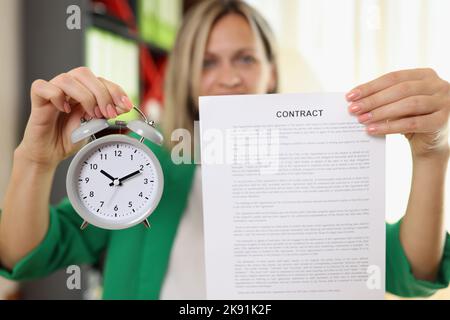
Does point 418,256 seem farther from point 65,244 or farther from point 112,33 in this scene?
point 112,33

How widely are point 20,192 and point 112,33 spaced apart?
0.48 meters

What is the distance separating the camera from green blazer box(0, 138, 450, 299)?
0.77 meters

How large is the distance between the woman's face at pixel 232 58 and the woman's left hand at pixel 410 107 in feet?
0.61

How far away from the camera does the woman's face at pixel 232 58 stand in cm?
85

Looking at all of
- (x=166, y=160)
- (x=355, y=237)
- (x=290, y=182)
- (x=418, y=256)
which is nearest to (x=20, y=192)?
(x=166, y=160)

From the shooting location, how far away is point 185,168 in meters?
0.78

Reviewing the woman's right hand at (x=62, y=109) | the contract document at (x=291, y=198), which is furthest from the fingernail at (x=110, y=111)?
the contract document at (x=291, y=198)

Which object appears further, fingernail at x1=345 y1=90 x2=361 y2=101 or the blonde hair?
the blonde hair

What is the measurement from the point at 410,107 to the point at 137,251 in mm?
492

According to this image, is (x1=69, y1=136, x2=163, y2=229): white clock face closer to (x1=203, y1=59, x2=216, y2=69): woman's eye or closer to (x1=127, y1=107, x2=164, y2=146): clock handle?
(x1=127, y1=107, x2=164, y2=146): clock handle

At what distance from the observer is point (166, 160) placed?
0.77 m

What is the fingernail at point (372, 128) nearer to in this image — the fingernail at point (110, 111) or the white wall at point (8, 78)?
the fingernail at point (110, 111)
